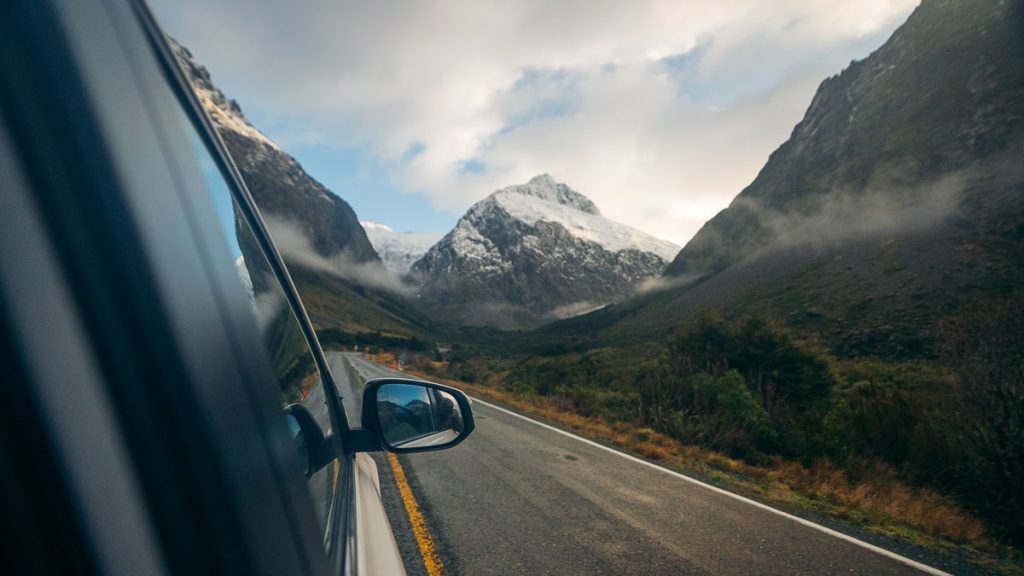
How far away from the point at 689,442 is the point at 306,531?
981cm

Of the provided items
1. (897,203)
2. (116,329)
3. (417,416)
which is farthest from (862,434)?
(897,203)

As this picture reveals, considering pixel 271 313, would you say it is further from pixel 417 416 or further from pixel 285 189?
pixel 285 189

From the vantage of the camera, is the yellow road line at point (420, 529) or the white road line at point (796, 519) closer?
the yellow road line at point (420, 529)

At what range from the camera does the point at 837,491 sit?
660cm

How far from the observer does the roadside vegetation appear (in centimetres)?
577

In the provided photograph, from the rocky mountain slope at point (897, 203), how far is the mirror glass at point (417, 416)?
33.7m

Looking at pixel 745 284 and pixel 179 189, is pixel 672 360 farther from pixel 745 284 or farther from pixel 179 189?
pixel 745 284

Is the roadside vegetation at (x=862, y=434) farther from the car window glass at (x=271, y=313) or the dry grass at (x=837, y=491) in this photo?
the car window glass at (x=271, y=313)

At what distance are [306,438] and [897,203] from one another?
3156 inches

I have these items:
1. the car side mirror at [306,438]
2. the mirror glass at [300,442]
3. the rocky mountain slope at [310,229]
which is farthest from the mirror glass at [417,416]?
the rocky mountain slope at [310,229]

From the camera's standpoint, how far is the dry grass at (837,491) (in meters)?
5.34

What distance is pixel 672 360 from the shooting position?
49.8 ft

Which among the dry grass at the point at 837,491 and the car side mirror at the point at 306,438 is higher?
the car side mirror at the point at 306,438

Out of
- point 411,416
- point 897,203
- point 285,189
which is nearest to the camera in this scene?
point 411,416
